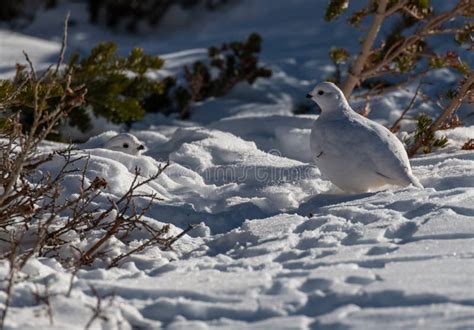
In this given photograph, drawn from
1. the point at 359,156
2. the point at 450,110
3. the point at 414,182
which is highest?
the point at 450,110

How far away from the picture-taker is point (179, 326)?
278cm

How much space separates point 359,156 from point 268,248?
3.79 ft

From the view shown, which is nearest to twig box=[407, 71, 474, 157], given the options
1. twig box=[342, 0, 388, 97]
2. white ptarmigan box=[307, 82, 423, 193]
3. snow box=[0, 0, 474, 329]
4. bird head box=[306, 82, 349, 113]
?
snow box=[0, 0, 474, 329]

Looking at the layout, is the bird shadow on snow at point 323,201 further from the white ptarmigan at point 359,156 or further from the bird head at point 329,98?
the bird head at point 329,98

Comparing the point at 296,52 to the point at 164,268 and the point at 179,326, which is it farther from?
the point at 179,326

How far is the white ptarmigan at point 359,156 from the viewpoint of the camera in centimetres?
457

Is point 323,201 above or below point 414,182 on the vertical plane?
below

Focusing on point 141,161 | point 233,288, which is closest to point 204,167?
point 141,161

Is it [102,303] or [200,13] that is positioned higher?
[200,13]

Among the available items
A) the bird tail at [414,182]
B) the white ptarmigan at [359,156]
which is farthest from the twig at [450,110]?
the bird tail at [414,182]

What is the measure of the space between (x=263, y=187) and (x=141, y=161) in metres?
0.79

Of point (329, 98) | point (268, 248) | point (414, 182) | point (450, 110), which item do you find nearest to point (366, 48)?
point (450, 110)

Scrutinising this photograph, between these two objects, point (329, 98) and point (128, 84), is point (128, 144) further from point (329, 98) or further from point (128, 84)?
point (329, 98)

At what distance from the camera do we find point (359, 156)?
181 inches
